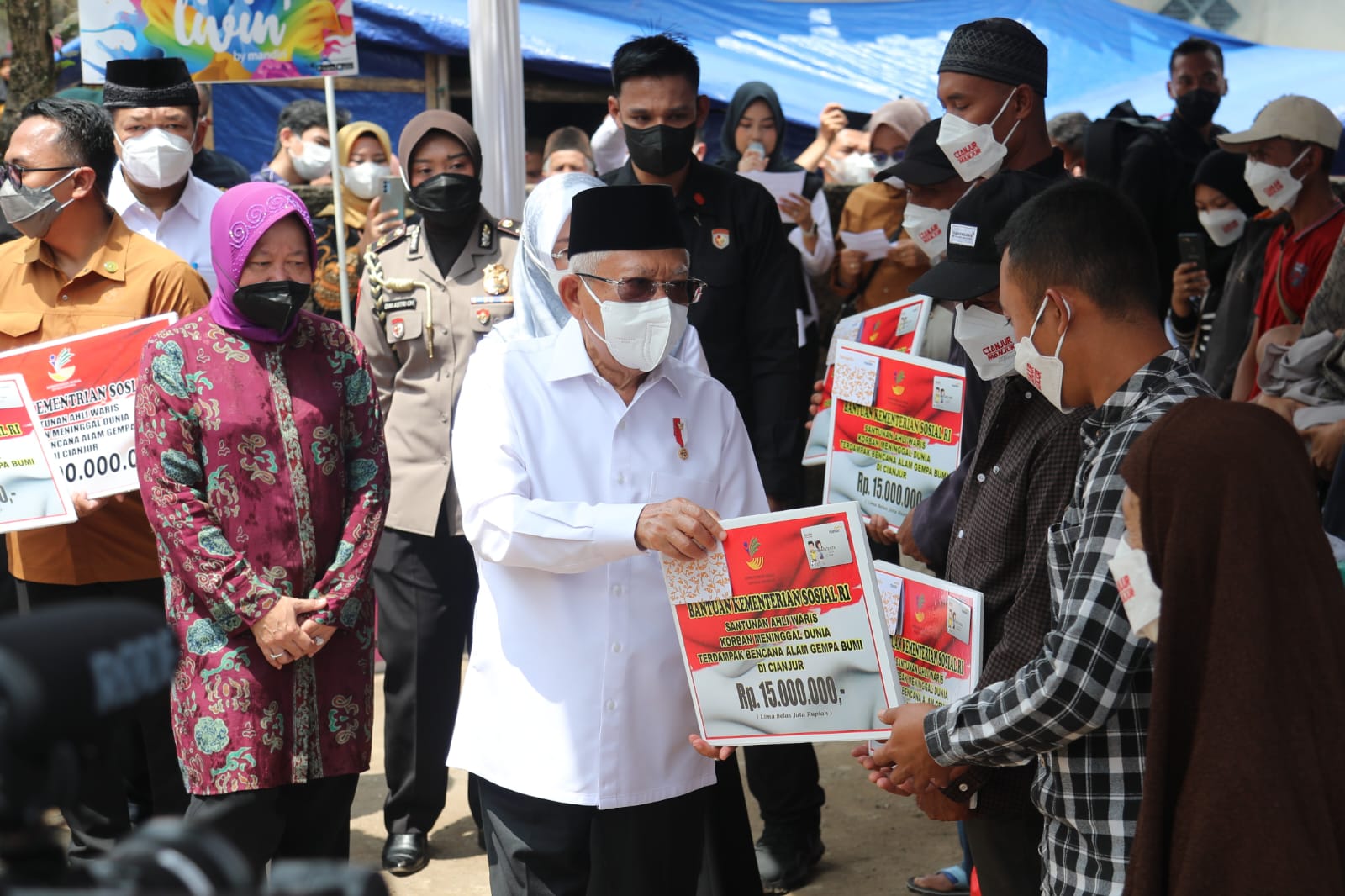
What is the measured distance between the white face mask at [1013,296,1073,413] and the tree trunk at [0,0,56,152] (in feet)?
22.0

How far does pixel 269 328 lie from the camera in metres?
3.79

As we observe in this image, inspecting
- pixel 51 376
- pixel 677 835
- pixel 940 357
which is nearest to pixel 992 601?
pixel 677 835

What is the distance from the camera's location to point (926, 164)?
4.46m

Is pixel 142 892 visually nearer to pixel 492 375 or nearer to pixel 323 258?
pixel 492 375

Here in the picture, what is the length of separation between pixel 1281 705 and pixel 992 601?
0.91 m

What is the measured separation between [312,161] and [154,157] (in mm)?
4066

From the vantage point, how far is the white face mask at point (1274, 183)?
19.7 ft

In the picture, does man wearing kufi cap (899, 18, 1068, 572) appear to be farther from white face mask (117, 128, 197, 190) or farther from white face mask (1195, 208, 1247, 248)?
white face mask (1195, 208, 1247, 248)

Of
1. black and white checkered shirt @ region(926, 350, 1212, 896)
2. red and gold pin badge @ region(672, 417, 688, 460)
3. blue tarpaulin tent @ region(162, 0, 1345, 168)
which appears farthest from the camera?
blue tarpaulin tent @ region(162, 0, 1345, 168)

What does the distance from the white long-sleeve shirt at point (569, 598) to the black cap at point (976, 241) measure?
2.24 feet

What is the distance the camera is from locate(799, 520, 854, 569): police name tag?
2797 millimetres

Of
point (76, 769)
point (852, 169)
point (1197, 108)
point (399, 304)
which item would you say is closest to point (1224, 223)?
point (1197, 108)

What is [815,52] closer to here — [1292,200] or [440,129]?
[1292,200]

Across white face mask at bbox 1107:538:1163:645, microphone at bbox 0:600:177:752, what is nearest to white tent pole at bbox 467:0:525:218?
white face mask at bbox 1107:538:1163:645
